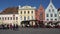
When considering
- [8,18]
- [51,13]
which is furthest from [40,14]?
[8,18]

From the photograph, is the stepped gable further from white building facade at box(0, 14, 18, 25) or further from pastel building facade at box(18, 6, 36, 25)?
pastel building facade at box(18, 6, 36, 25)

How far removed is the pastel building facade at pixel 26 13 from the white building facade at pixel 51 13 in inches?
139

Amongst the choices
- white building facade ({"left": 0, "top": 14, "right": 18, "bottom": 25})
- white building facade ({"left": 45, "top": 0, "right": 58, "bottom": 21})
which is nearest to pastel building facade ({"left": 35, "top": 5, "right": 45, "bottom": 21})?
white building facade ({"left": 45, "top": 0, "right": 58, "bottom": 21})

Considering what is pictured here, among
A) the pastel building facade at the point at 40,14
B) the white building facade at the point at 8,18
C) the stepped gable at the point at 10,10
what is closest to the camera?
the pastel building facade at the point at 40,14

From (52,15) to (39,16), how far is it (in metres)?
3.44

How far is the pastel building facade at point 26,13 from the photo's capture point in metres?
51.2

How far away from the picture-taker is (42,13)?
168 ft

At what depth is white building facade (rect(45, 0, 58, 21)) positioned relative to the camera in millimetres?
49844

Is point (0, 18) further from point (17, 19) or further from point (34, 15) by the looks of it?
point (34, 15)

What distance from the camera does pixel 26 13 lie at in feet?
170

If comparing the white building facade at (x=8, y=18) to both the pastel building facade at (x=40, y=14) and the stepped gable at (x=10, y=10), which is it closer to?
the stepped gable at (x=10, y=10)

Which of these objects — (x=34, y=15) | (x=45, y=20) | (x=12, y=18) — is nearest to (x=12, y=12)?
(x=12, y=18)

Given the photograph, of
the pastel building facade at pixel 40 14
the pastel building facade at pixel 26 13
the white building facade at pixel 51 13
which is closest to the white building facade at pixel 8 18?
the pastel building facade at pixel 26 13

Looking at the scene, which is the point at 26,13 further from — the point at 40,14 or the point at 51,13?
the point at 51,13
